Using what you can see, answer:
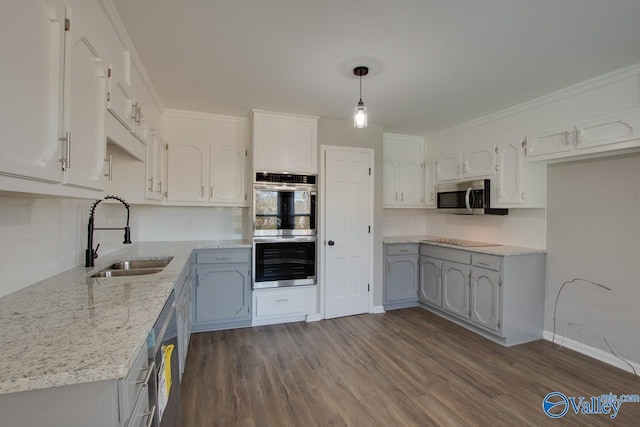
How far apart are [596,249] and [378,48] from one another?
2.71m

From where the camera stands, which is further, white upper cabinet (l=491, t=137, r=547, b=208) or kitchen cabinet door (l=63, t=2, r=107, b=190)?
white upper cabinet (l=491, t=137, r=547, b=208)

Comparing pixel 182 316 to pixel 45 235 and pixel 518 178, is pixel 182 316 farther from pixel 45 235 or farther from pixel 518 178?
pixel 518 178

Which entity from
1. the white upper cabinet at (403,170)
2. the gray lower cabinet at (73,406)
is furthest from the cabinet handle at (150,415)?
the white upper cabinet at (403,170)

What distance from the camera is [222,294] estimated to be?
3.19 m

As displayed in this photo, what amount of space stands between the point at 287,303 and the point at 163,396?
216 centimetres

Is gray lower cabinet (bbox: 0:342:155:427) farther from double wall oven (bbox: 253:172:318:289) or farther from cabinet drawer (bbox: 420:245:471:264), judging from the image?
cabinet drawer (bbox: 420:245:471:264)

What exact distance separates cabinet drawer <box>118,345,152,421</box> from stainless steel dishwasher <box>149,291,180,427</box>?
0.08m

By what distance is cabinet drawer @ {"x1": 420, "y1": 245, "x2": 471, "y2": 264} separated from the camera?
332 cm

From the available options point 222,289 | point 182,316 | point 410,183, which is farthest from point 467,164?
point 182,316

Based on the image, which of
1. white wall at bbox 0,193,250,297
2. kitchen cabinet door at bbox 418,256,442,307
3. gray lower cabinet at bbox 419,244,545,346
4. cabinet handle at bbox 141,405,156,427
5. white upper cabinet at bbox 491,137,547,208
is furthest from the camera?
kitchen cabinet door at bbox 418,256,442,307

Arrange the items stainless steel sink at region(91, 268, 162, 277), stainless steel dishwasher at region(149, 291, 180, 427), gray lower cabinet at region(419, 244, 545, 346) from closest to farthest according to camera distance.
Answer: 1. stainless steel dishwasher at region(149, 291, 180, 427)
2. stainless steel sink at region(91, 268, 162, 277)
3. gray lower cabinet at region(419, 244, 545, 346)

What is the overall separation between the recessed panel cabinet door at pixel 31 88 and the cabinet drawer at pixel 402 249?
11.3 feet

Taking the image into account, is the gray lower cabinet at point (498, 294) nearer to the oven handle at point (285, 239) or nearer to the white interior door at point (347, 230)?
the white interior door at point (347, 230)

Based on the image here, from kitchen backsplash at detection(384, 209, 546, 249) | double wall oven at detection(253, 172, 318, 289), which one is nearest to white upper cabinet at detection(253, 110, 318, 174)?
double wall oven at detection(253, 172, 318, 289)
